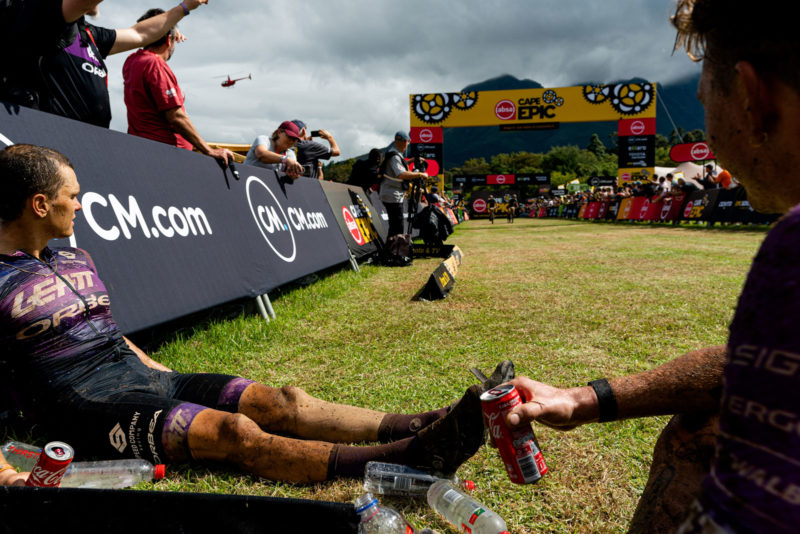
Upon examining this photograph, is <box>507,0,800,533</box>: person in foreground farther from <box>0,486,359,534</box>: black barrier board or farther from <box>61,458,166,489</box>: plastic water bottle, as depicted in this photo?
<box>61,458,166,489</box>: plastic water bottle

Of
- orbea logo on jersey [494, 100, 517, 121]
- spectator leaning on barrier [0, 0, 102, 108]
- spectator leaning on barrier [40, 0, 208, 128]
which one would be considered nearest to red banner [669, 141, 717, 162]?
orbea logo on jersey [494, 100, 517, 121]

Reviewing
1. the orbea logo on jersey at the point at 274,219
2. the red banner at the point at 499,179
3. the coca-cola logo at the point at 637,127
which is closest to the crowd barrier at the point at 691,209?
the orbea logo on jersey at the point at 274,219

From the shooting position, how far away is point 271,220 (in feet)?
18.4

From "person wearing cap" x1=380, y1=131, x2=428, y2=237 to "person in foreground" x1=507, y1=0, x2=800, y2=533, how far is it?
7.51m

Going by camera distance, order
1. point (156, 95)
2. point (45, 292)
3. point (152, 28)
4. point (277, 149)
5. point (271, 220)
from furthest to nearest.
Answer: point (277, 149) < point (271, 220) < point (156, 95) < point (152, 28) < point (45, 292)

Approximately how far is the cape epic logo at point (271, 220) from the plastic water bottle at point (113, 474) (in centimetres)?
345

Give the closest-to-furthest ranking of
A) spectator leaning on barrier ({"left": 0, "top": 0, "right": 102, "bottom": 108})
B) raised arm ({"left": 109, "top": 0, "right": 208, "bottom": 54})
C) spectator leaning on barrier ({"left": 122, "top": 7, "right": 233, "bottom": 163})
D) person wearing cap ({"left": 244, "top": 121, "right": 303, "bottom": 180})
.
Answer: spectator leaning on barrier ({"left": 0, "top": 0, "right": 102, "bottom": 108}), raised arm ({"left": 109, "top": 0, "right": 208, "bottom": 54}), spectator leaning on barrier ({"left": 122, "top": 7, "right": 233, "bottom": 163}), person wearing cap ({"left": 244, "top": 121, "right": 303, "bottom": 180})

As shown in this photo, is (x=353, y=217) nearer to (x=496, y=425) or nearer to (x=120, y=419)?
(x=120, y=419)

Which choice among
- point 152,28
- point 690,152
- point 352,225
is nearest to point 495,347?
point 152,28

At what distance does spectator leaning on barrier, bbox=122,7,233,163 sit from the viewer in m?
4.38

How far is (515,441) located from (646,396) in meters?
0.42

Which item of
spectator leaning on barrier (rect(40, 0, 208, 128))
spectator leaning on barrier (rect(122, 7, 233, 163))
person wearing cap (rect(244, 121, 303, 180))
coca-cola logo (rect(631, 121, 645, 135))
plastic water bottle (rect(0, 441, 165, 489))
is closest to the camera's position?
plastic water bottle (rect(0, 441, 165, 489))

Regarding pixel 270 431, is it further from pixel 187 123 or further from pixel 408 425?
pixel 187 123

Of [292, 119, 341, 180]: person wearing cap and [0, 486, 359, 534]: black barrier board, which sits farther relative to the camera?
[292, 119, 341, 180]: person wearing cap
